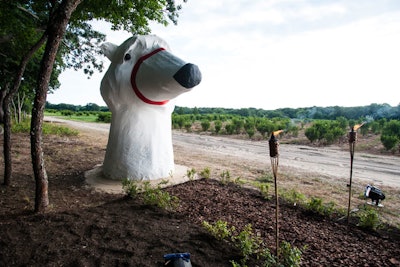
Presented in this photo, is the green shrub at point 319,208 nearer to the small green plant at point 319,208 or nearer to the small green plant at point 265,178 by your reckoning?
the small green plant at point 319,208

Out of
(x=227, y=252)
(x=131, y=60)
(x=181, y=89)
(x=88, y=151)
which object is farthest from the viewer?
(x=88, y=151)

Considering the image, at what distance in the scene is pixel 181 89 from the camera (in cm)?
426

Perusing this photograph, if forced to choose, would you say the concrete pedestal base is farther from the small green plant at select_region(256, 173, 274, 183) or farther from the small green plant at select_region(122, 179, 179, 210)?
the small green plant at select_region(256, 173, 274, 183)

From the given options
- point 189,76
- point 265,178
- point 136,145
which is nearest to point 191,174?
point 136,145

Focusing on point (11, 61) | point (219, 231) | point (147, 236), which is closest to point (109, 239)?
point (147, 236)

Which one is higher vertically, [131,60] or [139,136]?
[131,60]

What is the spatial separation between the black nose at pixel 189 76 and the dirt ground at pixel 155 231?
68.4 inches

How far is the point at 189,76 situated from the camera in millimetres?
3896

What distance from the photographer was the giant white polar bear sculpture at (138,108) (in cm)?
458

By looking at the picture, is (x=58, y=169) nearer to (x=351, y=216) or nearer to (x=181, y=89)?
(x=181, y=89)

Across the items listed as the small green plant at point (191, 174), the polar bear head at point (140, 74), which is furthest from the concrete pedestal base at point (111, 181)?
the polar bear head at point (140, 74)

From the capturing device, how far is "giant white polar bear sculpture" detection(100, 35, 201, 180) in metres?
4.58

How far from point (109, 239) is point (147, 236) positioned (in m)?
0.37

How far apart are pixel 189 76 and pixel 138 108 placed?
1.42 metres
